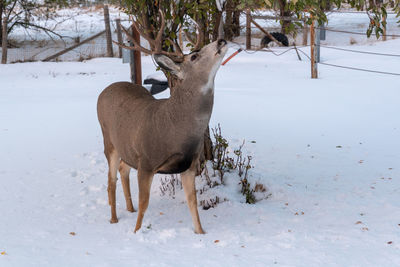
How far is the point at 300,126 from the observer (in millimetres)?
9039

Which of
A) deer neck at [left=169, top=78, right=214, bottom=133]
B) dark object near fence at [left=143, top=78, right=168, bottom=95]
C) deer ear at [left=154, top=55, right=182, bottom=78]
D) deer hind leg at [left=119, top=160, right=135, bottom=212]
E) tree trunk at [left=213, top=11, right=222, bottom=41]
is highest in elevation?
tree trunk at [left=213, top=11, right=222, bottom=41]

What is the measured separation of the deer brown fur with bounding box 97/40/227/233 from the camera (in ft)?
13.8

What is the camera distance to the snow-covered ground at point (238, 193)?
443cm

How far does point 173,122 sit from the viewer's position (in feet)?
14.4

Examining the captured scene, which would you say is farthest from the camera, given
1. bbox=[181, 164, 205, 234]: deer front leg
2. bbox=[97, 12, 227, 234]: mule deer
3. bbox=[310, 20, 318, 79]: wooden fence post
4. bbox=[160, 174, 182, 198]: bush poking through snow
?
bbox=[310, 20, 318, 79]: wooden fence post

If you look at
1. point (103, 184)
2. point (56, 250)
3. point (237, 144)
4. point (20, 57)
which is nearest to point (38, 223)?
point (56, 250)

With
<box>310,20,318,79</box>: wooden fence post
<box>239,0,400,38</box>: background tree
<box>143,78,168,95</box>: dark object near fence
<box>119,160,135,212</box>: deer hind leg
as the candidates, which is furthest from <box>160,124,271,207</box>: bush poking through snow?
<box>310,20,318,79</box>: wooden fence post

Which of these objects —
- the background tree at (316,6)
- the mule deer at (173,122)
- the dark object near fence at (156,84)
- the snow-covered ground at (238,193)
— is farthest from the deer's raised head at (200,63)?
the dark object near fence at (156,84)

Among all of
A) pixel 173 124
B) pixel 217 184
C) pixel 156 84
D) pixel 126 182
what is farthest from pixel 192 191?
pixel 156 84

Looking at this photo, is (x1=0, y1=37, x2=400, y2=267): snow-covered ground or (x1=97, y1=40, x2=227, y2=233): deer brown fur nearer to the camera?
(x1=97, y1=40, x2=227, y2=233): deer brown fur

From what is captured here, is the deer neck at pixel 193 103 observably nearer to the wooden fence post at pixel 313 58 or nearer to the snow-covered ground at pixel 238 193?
the snow-covered ground at pixel 238 193

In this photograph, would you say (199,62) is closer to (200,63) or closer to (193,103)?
(200,63)

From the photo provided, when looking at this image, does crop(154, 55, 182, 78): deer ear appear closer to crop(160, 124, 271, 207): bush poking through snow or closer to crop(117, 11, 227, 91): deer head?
crop(117, 11, 227, 91): deer head

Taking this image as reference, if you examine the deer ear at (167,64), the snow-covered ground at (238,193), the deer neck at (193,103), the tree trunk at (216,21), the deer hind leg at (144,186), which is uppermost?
the tree trunk at (216,21)
